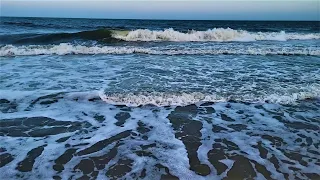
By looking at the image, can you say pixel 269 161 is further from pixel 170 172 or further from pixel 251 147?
pixel 170 172

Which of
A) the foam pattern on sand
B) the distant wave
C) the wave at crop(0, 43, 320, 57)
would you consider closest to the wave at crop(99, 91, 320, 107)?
the foam pattern on sand

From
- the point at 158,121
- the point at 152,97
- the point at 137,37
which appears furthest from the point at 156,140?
the point at 137,37

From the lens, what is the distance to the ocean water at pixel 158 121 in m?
3.78

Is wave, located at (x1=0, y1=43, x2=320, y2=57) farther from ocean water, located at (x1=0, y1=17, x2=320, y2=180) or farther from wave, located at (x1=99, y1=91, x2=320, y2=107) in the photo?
wave, located at (x1=99, y1=91, x2=320, y2=107)

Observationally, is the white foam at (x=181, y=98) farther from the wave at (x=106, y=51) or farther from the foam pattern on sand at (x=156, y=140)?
the wave at (x=106, y=51)

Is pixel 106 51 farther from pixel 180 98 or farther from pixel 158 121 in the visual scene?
pixel 158 121

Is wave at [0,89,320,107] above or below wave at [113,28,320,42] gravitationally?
below

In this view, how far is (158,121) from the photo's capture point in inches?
210

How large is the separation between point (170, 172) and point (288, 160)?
1671 millimetres

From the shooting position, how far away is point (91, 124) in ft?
17.0

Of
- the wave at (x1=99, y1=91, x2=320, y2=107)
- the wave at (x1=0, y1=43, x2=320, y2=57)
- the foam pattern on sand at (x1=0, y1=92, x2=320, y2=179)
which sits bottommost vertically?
the foam pattern on sand at (x1=0, y1=92, x2=320, y2=179)

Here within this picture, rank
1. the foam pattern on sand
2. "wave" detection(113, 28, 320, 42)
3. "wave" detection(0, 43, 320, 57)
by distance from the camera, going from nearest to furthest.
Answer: the foam pattern on sand < "wave" detection(0, 43, 320, 57) < "wave" detection(113, 28, 320, 42)

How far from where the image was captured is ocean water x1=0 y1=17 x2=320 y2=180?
378 centimetres

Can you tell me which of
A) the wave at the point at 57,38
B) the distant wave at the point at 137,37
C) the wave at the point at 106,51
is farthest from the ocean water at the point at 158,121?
the distant wave at the point at 137,37
